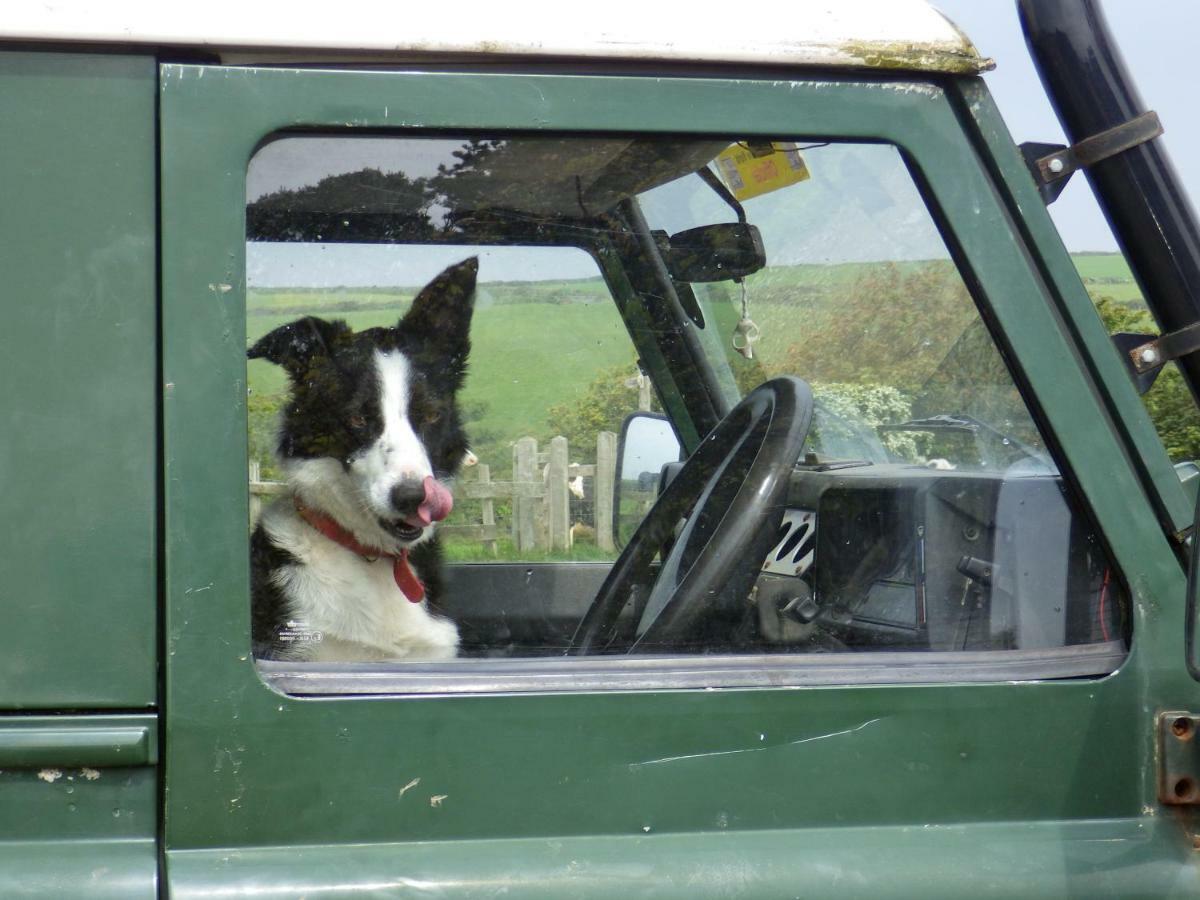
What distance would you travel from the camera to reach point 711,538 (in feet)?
5.55

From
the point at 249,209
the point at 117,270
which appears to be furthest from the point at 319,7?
the point at 117,270

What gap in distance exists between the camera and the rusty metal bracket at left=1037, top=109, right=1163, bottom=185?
4.67 ft

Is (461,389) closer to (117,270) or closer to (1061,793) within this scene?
(117,270)

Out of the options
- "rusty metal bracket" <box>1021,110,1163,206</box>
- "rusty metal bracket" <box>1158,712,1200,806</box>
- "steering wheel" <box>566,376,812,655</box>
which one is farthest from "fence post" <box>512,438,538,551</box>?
"rusty metal bracket" <box>1158,712,1200,806</box>

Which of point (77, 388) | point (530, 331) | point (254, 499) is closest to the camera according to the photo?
point (77, 388)

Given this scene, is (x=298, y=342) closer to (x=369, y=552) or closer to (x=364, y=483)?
(x=364, y=483)

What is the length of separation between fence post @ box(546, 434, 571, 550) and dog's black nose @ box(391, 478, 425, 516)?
17cm

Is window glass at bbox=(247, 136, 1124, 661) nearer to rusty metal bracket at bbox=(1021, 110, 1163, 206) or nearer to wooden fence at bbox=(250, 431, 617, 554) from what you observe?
wooden fence at bbox=(250, 431, 617, 554)

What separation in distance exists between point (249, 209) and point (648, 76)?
1.48ft

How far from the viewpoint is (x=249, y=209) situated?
4.33ft

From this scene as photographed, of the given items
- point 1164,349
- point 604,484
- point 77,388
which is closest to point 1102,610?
point 1164,349

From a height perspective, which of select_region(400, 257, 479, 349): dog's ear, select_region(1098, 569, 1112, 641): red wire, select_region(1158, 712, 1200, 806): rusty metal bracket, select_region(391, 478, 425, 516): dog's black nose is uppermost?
select_region(400, 257, 479, 349): dog's ear

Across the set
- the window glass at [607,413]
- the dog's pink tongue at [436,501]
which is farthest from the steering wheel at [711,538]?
the dog's pink tongue at [436,501]

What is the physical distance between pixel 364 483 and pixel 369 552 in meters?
0.16
